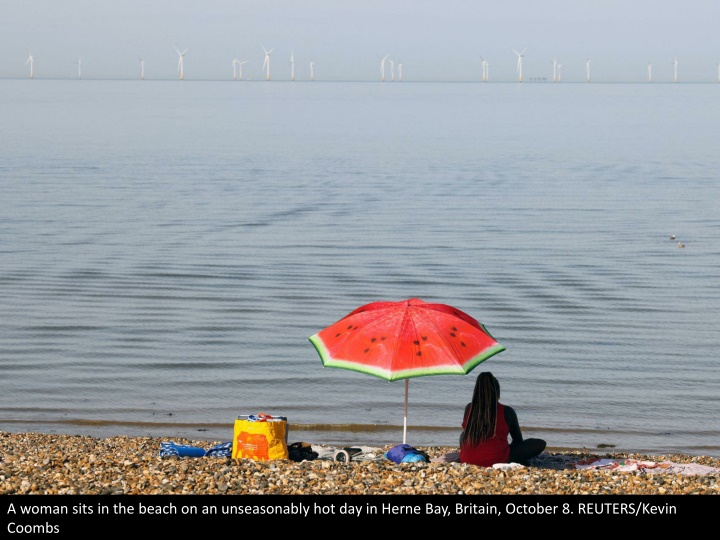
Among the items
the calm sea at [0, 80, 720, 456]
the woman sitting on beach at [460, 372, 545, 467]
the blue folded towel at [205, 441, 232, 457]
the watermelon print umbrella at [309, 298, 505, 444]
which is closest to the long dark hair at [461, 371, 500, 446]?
the woman sitting on beach at [460, 372, 545, 467]

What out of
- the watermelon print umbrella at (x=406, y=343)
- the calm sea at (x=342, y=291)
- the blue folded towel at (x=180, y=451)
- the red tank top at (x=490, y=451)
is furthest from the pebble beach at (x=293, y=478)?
the calm sea at (x=342, y=291)

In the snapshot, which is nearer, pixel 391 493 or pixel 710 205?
pixel 391 493

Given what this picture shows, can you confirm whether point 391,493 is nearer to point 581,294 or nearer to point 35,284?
point 581,294

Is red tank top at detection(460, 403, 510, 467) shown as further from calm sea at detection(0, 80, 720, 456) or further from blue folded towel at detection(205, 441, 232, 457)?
calm sea at detection(0, 80, 720, 456)

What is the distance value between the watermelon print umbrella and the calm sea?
338 cm

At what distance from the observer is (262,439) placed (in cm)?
1223

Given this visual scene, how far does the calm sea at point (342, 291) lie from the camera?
17.2 metres

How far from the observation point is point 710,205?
135 feet

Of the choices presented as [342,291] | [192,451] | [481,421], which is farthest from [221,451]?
[342,291]

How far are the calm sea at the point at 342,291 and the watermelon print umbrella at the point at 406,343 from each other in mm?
3376

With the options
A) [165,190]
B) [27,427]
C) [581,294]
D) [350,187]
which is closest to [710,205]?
[350,187]

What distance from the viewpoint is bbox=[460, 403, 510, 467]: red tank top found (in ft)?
40.5
